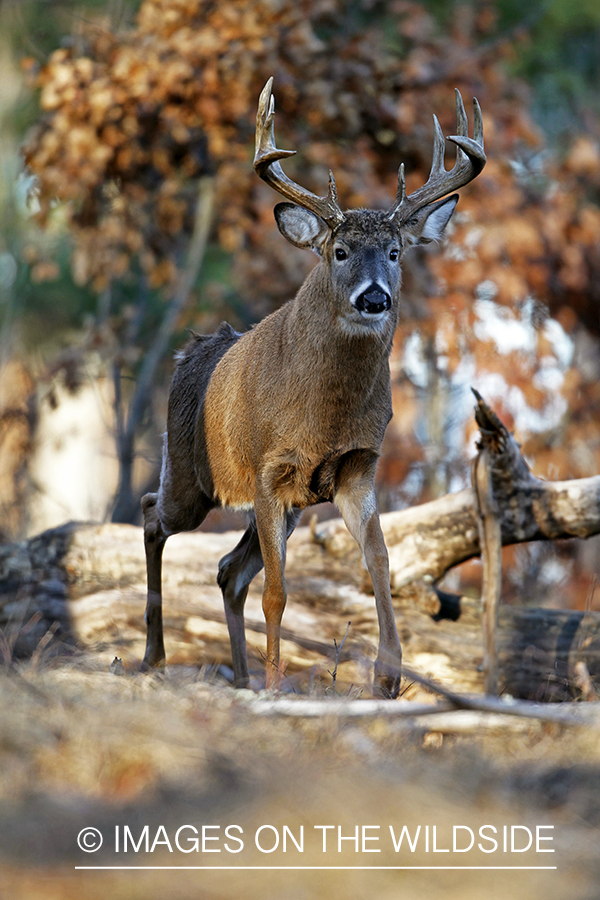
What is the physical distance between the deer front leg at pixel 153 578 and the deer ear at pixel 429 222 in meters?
2.19

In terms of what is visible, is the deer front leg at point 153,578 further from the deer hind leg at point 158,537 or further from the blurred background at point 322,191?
the blurred background at point 322,191

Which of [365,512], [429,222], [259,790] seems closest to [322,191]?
[429,222]

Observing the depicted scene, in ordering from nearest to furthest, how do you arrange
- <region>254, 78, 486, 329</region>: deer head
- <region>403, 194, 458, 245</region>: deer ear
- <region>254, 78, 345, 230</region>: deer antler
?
<region>254, 78, 486, 329</region>: deer head → <region>254, 78, 345, 230</region>: deer antler → <region>403, 194, 458, 245</region>: deer ear

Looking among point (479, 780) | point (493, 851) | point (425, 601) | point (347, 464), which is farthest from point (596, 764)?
point (425, 601)

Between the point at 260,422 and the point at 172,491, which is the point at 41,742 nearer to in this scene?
the point at 260,422

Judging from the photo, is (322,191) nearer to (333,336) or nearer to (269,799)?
(333,336)

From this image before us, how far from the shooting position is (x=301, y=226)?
16.1 ft

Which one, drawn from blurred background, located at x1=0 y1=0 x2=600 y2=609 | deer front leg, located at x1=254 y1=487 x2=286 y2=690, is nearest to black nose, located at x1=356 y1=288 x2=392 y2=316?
deer front leg, located at x1=254 y1=487 x2=286 y2=690

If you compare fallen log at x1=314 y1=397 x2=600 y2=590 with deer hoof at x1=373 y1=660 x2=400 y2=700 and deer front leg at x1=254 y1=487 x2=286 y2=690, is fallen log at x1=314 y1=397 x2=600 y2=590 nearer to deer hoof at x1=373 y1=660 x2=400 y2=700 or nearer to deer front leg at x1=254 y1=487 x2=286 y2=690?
deer front leg at x1=254 y1=487 x2=286 y2=690

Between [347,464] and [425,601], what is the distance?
4.90 feet

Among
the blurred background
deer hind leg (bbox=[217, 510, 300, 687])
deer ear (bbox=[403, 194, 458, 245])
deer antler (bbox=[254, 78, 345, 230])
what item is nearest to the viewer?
deer antler (bbox=[254, 78, 345, 230])

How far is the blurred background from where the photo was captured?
9.14 m

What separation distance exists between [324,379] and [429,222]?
112 cm

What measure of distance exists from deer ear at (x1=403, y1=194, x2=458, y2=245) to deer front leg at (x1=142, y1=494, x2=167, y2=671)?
2190mm
